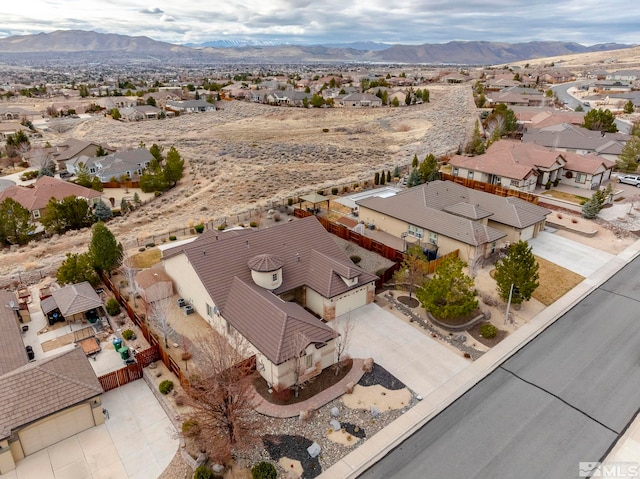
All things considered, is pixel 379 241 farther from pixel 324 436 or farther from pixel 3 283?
pixel 3 283

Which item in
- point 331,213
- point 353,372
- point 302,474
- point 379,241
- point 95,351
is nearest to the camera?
point 302,474

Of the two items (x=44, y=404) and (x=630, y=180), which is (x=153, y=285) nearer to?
(x=44, y=404)

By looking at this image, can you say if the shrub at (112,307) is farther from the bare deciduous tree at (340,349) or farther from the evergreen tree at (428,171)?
the evergreen tree at (428,171)

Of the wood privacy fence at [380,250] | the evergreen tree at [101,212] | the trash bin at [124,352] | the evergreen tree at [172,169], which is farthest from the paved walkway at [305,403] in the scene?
the evergreen tree at [172,169]

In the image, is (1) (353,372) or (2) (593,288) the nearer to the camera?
(1) (353,372)

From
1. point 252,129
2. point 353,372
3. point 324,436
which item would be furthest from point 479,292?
point 252,129
